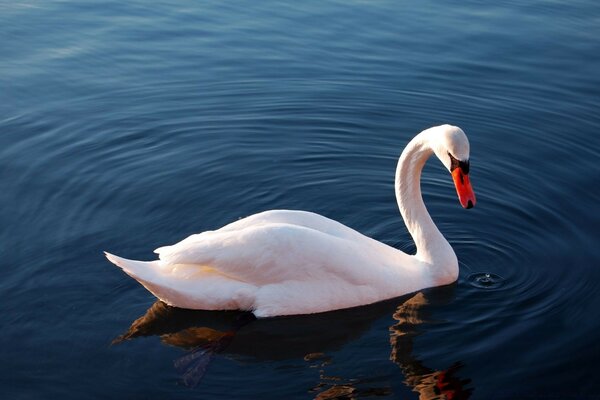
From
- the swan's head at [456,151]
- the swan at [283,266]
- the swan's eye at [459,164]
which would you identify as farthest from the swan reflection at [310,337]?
the swan's eye at [459,164]

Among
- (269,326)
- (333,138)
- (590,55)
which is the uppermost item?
(590,55)

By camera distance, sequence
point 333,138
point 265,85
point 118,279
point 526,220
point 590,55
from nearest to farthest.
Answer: point 118,279
point 526,220
point 333,138
point 265,85
point 590,55

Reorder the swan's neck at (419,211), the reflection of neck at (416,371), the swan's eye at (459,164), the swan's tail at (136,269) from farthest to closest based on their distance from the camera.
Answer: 1. the swan's neck at (419,211)
2. the swan's eye at (459,164)
3. the swan's tail at (136,269)
4. the reflection of neck at (416,371)

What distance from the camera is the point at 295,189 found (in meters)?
12.6

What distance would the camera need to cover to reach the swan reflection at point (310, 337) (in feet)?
28.4

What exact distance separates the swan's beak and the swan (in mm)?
10

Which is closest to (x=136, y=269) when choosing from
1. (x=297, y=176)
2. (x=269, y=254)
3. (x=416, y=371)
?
(x=269, y=254)

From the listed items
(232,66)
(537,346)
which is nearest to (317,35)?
(232,66)

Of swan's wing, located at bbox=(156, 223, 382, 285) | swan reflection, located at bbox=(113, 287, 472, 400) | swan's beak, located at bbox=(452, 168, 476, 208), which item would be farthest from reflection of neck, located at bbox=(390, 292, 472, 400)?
swan's beak, located at bbox=(452, 168, 476, 208)

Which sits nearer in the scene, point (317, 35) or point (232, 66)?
point (232, 66)

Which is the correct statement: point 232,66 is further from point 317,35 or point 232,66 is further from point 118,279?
point 118,279

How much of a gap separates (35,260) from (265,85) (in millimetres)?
Result: 6288

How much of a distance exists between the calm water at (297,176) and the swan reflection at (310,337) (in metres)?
0.03

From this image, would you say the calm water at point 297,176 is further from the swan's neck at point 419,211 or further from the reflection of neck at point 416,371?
the swan's neck at point 419,211
